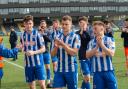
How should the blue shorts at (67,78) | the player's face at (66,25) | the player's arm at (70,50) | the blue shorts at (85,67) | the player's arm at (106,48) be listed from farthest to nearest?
the blue shorts at (85,67) → the blue shorts at (67,78) → the player's face at (66,25) → the player's arm at (70,50) → the player's arm at (106,48)

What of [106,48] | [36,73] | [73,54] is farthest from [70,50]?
[36,73]

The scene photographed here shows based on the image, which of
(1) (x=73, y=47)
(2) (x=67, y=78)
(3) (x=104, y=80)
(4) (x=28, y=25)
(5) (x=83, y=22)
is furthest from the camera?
(5) (x=83, y=22)

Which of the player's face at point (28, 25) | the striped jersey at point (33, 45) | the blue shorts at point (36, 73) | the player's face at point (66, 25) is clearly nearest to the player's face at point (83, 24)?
the striped jersey at point (33, 45)

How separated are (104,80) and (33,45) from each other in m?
2.51

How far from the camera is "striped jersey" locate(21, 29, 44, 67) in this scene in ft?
34.7

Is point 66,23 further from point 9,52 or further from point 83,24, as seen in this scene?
point 83,24

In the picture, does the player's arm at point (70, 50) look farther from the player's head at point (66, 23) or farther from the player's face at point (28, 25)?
the player's face at point (28, 25)

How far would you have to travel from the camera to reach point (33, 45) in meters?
10.6

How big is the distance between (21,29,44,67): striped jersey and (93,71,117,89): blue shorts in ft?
7.36

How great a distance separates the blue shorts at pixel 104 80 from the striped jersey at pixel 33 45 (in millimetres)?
2242

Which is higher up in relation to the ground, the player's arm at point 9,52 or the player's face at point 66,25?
the player's face at point 66,25

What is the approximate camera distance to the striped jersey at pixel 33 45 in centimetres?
1059

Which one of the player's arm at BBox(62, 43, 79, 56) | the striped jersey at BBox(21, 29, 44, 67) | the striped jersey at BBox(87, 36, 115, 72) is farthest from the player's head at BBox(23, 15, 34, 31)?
the striped jersey at BBox(87, 36, 115, 72)

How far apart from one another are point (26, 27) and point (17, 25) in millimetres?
76544
